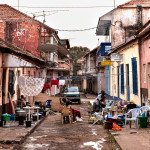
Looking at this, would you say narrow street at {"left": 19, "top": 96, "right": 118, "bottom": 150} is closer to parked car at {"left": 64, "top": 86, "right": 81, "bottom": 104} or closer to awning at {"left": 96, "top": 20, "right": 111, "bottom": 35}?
parked car at {"left": 64, "top": 86, "right": 81, "bottom": 104}

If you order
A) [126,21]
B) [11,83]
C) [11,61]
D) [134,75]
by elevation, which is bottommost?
[11,83]

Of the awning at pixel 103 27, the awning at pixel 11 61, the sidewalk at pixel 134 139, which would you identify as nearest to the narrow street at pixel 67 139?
the sidewalk at pixel 134 139

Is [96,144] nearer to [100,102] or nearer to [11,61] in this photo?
[11,61]

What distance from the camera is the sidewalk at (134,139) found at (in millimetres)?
6364

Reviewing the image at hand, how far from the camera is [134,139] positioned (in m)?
7.24

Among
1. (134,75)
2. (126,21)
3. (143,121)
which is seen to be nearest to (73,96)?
(126,21)

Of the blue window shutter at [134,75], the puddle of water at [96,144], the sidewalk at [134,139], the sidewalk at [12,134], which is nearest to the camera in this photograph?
the sidewalk at [134,139]

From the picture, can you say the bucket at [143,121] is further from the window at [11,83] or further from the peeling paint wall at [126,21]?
the peeling paint wall at [126,21]

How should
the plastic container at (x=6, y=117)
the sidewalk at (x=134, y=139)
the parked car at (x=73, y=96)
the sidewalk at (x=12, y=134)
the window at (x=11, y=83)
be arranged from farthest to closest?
the parked car at (x=73, y=96) < the window at (x=11, y=83) < the plastic container at (x=6, y=117) < the sidewalk at (x=12, y=134) < the sidewalk at (x=134, y=139)

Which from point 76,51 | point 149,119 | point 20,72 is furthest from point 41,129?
point 76,51

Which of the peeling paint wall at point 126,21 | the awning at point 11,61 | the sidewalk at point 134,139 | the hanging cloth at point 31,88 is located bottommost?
the sidewalk at point 134,139

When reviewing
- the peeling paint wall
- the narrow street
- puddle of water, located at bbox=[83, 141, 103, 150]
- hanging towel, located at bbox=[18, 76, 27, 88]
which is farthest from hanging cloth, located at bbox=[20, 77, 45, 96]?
the peeling paint wall

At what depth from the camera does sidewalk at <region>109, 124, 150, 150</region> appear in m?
6.36

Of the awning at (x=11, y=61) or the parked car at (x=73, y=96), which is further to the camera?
the parked car at (x=73, y=96)
